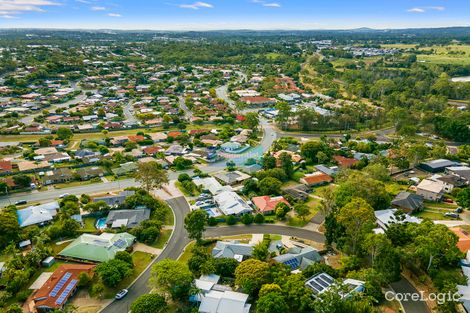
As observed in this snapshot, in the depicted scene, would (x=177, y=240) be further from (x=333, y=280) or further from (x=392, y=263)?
(x=392, y=263)

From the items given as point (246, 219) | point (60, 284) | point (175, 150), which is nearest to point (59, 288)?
point (60, 284)

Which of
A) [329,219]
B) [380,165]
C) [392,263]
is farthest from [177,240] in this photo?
[380,165]

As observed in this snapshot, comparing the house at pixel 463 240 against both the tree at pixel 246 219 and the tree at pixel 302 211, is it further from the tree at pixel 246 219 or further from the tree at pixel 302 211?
the tree at pixel 246 219

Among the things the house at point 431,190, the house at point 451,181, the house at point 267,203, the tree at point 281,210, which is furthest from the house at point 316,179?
the house at point 451,181

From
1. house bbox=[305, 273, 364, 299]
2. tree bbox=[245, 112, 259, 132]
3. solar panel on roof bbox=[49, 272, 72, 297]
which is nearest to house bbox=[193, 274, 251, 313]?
house bbox=[305, 273, 364, 299]

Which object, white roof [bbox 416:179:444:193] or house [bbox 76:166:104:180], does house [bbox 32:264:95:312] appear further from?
white roof [bbox 416:179:444:193]

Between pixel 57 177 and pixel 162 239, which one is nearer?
pixel 162 239

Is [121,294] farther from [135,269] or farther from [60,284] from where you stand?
[60,284]
